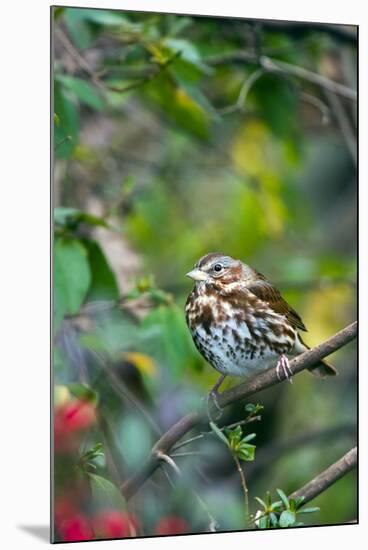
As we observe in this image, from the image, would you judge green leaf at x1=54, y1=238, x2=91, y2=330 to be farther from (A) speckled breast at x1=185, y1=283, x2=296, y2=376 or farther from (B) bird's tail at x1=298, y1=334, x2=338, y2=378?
(B) bird's tail at x1=298, y1=334, x2=338, y2=378

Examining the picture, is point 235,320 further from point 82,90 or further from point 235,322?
point 82,90

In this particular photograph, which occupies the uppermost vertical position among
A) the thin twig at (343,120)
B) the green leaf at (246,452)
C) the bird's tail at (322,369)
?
the thin twig at (343,120)

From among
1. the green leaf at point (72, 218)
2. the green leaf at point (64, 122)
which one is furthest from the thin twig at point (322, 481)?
the green leaf at point (64, 122)

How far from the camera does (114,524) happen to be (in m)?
3.89

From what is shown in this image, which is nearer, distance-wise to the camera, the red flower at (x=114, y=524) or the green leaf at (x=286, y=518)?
the red flower at (x=114, y=524)

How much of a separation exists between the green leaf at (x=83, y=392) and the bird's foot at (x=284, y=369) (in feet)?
1.72

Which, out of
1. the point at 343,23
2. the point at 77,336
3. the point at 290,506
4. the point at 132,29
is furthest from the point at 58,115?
the point at 290,506

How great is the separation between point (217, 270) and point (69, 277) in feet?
1.42

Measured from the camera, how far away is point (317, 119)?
15.2 feet

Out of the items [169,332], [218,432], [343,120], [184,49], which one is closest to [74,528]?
[218,432]

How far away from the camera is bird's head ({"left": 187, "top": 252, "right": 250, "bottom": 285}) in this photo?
393 centimetres

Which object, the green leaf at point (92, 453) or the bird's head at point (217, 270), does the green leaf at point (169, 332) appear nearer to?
the bird's head at point (217, 270)

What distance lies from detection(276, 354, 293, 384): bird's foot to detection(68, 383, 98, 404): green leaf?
20.7 inches

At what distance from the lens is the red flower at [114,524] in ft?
12.7
